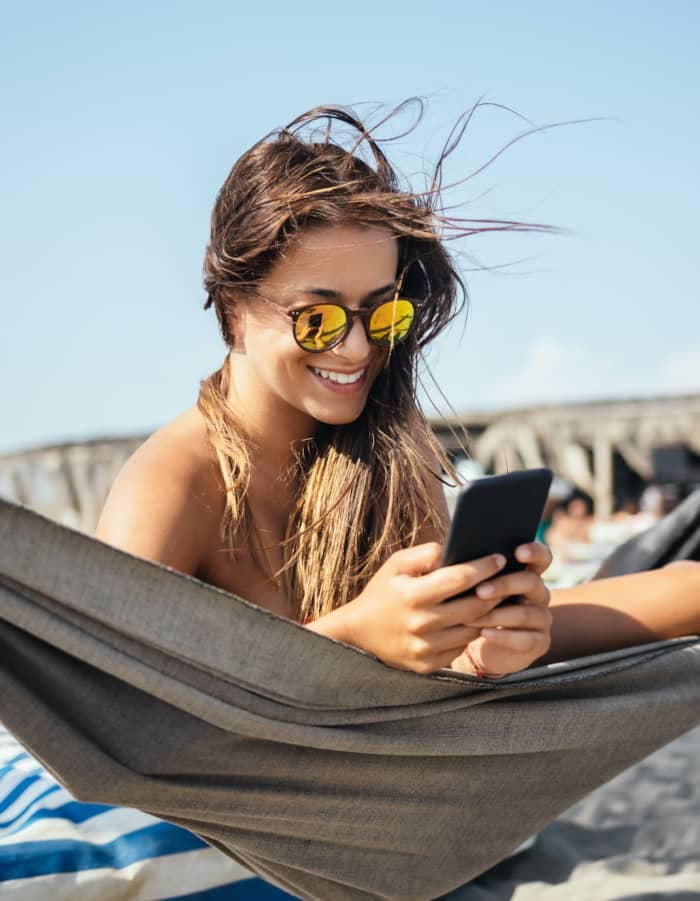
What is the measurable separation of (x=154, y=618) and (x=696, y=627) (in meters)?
1.08

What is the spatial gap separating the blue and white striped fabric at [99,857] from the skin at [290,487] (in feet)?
1.52

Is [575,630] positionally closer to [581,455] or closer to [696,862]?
[696,862]

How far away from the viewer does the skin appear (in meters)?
1.81

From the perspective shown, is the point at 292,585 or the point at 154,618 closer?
the point at 154,618

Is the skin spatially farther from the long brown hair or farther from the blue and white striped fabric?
the blue and white striped fabric

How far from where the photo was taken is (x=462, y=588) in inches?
58.5

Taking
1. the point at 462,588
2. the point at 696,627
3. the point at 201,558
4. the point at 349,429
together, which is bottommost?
the point at 462,588

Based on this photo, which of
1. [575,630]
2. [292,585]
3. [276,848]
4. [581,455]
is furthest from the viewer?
[581,455]

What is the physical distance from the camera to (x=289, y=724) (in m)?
1.55

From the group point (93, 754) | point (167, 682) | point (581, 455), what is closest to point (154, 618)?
point (167, 682)

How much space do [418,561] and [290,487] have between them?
0.72 m

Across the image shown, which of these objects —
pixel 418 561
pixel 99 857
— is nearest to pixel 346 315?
pixel 418 561

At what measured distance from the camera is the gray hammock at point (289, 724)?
1.46 meters

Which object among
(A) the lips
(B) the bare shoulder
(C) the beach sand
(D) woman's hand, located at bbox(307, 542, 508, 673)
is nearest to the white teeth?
(A) the lips
